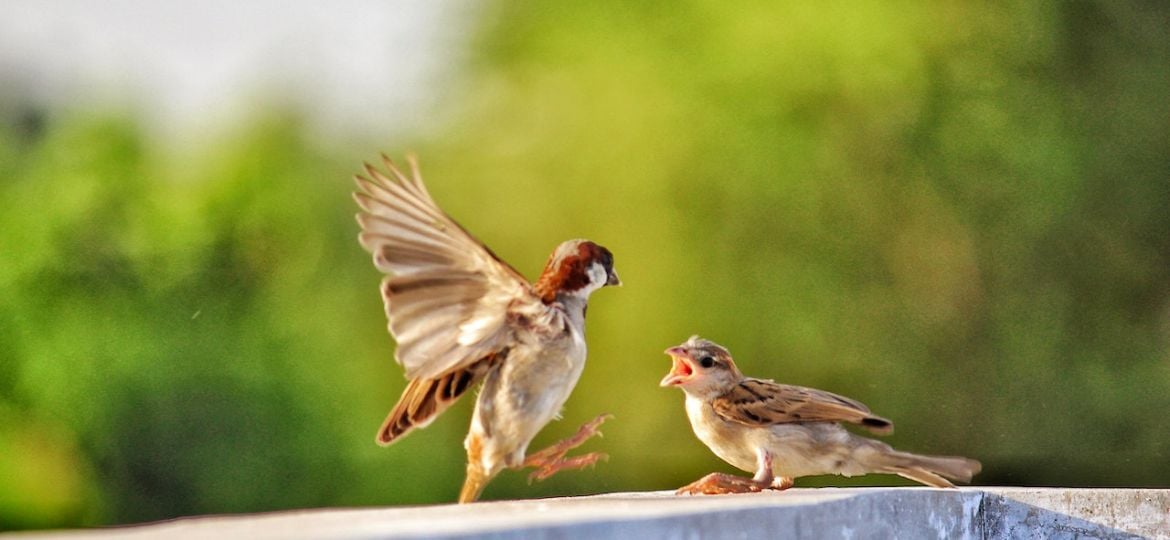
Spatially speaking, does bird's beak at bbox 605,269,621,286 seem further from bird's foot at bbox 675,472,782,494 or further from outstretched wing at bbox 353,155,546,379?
bird's foot at bbox 675,472,782,494

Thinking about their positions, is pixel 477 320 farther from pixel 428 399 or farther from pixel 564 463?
pixel 564 463

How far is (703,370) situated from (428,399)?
55 cm

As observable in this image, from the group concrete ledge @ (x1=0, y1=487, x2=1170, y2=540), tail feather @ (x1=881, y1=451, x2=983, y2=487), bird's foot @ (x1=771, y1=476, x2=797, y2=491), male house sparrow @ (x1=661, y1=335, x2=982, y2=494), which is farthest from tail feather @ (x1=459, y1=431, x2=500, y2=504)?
tail feather @ (x1=881, y1=451, x2=983, y2=487)

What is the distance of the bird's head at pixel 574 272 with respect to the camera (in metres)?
2.34

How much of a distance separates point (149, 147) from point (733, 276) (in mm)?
2618

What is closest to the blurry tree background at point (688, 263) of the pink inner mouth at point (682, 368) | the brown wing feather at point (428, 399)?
the pink inner mouth at point (682, 368)

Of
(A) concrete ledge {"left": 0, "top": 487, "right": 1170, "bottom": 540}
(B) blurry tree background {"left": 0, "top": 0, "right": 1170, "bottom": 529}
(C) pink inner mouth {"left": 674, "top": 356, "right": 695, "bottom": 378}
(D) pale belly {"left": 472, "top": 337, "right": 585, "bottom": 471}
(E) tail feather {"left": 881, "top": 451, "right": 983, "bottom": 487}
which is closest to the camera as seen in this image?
(A) concrete ledge {"left": 0, "top": 487, "right": 1170, "bottom": 540}

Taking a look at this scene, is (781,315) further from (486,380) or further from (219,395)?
(486,380)

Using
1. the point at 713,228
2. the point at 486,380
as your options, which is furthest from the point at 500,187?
the point at 486,380

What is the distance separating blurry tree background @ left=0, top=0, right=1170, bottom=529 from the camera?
5.76 m

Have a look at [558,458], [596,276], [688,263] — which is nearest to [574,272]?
[596,276]

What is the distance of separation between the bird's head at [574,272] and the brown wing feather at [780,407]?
14.6 inches

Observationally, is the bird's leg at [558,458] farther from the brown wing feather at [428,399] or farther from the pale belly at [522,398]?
the brown wing feather at [428,399]

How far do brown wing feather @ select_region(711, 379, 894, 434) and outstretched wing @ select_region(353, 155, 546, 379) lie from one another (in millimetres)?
463
